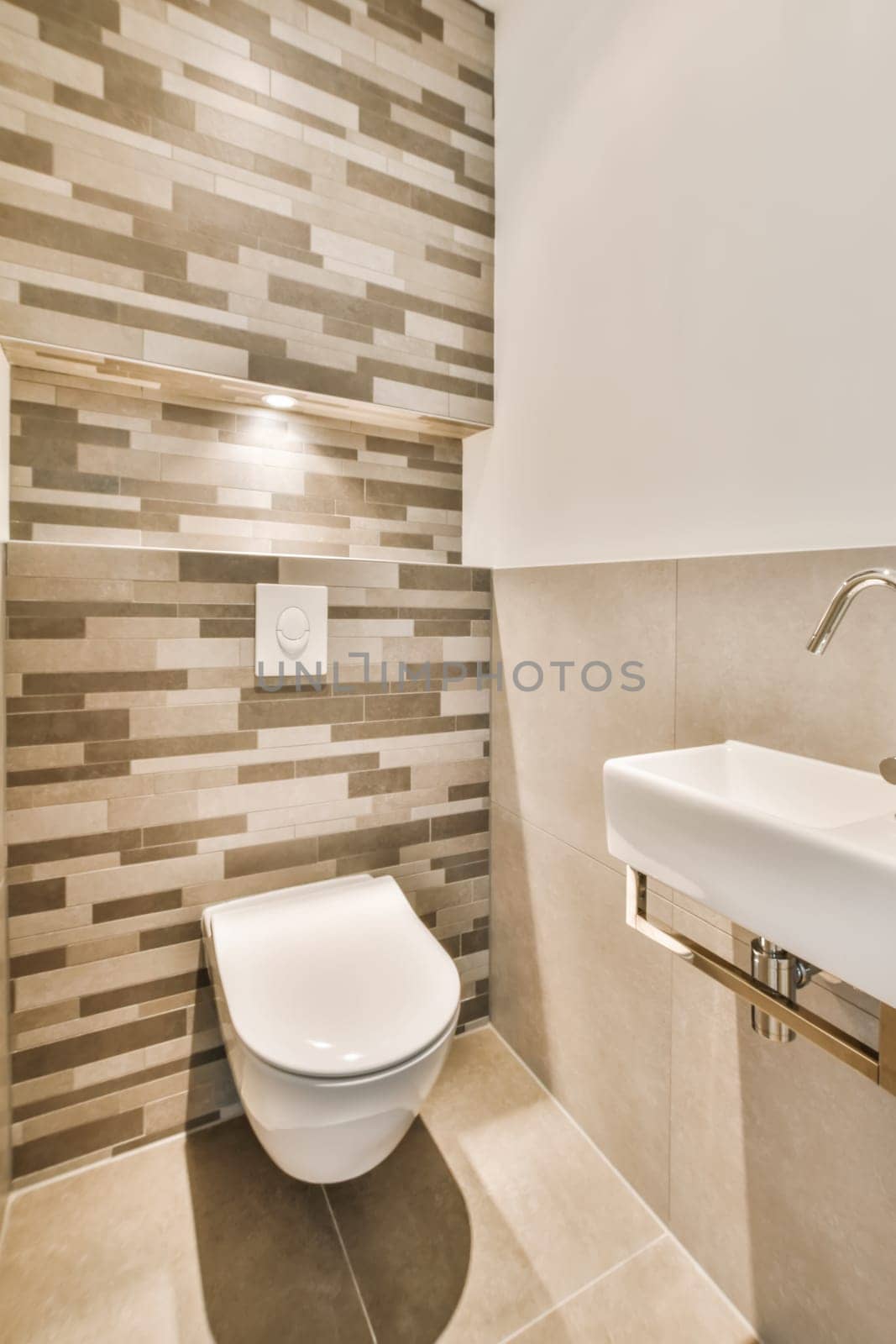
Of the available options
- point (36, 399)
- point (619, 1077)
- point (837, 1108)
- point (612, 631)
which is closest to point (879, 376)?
point (612, 631)

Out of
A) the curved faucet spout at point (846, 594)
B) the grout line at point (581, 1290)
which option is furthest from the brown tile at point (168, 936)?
the curved faucet spout at point (846, 594)

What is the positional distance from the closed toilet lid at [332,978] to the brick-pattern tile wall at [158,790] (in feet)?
0.53

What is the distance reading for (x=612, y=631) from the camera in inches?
54.3

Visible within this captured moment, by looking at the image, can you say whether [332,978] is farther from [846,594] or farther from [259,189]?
[259,189]

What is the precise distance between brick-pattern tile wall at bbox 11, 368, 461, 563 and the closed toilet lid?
2.82ft

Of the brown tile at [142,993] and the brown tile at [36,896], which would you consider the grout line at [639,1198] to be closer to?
the brown tile at [142,993]

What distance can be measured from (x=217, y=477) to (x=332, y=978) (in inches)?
45.0

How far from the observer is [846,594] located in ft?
2.63

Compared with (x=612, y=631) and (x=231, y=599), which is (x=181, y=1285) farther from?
(x=612, y=631)

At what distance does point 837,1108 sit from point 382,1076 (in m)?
0.67

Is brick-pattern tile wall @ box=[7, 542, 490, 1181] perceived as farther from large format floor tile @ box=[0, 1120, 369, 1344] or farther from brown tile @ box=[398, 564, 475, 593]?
large format floor tile @ box=[0, 1120, 369, 1344]

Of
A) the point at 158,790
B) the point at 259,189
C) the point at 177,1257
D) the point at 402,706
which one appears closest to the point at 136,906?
the point at 158,790

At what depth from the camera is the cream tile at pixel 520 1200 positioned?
1.19m

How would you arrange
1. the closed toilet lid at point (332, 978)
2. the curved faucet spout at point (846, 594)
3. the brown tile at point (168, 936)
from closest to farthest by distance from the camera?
the curved faucet spout at point (846, 594), the closed toilet lid at point (332, 978), the brown tile at point (168, 936)
